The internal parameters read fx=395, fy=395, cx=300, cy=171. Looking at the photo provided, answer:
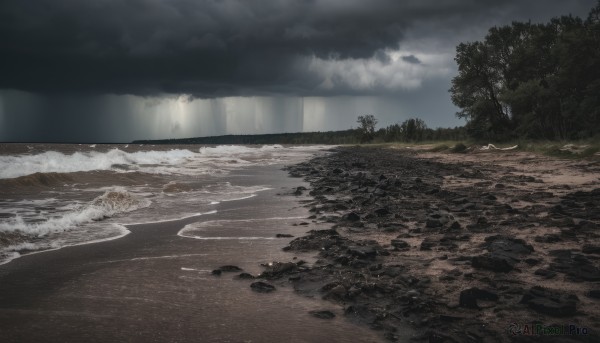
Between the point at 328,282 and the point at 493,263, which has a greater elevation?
the point at 493,263

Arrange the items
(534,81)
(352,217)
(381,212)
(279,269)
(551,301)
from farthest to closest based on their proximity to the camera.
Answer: (534,81) < (381,212) < (352,217) < (279,269) < (551,301)

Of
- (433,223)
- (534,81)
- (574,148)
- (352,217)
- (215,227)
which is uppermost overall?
(534,81)

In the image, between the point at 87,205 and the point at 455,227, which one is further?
the point at 87,205

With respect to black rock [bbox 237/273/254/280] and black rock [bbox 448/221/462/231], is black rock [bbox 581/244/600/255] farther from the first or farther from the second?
black rock [bbox 237/273/254/280]

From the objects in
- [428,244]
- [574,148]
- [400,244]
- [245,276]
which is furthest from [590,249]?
[574,148]

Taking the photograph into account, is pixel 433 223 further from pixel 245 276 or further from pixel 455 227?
pixel 245 276

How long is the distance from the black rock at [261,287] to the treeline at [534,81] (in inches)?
1443

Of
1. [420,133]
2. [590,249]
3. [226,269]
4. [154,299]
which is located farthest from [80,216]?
[420,133]

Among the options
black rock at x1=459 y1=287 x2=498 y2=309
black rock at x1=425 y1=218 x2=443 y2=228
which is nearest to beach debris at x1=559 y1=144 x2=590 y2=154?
black rock at x1=425 y1=218 x2=443 y2=228

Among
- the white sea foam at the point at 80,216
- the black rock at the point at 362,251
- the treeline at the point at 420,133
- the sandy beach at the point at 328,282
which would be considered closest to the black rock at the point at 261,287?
the sandy beach at the point at 328,282

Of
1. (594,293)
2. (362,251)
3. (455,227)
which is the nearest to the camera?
(594,293)

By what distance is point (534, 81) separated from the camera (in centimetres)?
3931

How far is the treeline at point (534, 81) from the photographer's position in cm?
3503

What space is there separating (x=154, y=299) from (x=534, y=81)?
44.3 metres
